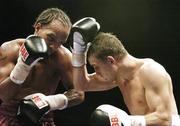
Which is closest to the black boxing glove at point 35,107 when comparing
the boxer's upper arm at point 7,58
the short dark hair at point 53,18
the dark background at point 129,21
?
the boxer's upper arm at point 7,58

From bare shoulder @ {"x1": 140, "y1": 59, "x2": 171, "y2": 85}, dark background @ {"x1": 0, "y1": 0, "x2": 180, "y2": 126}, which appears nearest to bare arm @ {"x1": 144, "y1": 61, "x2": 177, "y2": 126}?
bare shoulder @ {"x1": 140, "y1": 59, "x2": 171, "y2": 85}

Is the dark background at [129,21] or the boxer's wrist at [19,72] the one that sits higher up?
the boxer's wrist at [19,72]

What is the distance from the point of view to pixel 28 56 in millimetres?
2453

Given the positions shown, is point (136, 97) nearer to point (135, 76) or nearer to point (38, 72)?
point (135, 76)

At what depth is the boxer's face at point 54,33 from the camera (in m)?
2.65

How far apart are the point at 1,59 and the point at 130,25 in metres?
2.29

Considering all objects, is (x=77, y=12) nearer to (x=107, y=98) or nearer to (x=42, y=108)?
(x=107, y=98)

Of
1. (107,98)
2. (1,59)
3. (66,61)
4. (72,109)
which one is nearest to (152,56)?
(107,98)

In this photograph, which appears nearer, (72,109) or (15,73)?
(15,73)

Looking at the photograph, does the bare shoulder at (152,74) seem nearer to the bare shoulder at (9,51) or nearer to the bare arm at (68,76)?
the bare arm at (68,76)

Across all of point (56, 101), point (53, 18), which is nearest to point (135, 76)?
point (56, 101)

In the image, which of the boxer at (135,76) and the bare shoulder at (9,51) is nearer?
the boxer at (135,76)

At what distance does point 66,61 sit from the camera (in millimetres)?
2881

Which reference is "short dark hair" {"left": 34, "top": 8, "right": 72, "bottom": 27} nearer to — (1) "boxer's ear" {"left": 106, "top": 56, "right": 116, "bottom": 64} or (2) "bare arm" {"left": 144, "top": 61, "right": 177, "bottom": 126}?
(1) "boxer's ear" {"left": 106, "top": 56, "right": 116, "bottom": 64}
